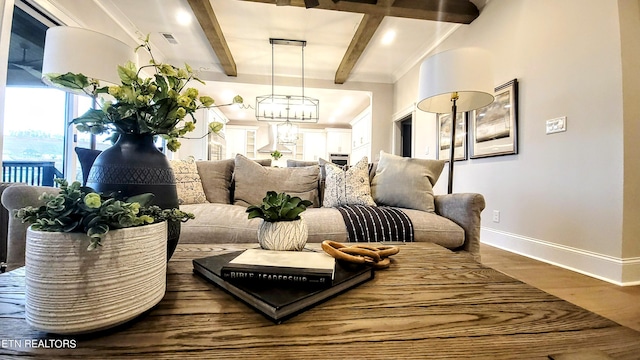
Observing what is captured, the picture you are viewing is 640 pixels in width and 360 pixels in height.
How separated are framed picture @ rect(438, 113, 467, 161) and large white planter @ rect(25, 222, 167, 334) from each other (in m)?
3.04

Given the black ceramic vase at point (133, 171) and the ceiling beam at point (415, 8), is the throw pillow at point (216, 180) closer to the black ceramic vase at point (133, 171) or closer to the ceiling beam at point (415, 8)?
the black ceramic vase at point (133, 171)

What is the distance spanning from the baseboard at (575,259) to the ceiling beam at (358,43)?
104 inches

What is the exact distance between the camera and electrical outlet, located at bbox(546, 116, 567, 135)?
6.63 feet

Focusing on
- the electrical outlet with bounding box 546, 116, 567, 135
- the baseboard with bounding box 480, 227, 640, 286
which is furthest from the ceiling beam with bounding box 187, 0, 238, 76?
the baseboard with bounding box 480, 227, 640, 286

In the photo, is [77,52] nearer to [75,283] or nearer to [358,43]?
[75,283]

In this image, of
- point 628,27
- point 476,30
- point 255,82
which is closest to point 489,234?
point 628,27

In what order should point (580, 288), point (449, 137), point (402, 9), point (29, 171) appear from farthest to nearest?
1. point (449, 137)
2. point (402, 9)
3. point (29, 171)
4. point (580, 288)

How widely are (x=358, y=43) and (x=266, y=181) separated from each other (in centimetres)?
252

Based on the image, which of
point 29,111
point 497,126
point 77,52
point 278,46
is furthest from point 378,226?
point 278,46

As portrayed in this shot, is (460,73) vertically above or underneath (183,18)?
underneath

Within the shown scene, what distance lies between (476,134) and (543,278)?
1.61m

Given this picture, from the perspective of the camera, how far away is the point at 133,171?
61 centimetres

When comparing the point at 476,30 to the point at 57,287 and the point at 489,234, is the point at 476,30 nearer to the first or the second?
the point at 489,234

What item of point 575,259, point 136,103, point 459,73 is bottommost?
point 575,259
